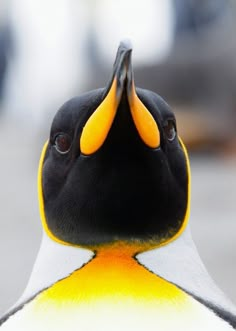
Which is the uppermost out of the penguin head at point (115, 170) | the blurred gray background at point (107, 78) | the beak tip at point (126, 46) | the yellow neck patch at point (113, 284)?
the beak tip at point (126, 46)

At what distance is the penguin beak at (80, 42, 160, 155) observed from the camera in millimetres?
2217

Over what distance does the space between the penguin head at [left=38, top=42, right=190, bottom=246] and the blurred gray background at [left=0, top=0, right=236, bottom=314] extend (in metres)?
2.57

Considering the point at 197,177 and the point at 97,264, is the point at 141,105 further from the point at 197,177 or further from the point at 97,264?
the point at 197,177

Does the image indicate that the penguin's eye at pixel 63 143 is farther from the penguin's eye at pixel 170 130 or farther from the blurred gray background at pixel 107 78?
the blurred gray background at pixel 107 78

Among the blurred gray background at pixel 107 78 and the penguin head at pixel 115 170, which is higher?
the penguin head at pixel 115 170

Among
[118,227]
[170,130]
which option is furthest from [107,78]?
[118,227]

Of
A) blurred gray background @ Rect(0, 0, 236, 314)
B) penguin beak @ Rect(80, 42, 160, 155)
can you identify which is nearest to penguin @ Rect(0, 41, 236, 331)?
penguin beak @ Rect(80, 42, 160, 155)

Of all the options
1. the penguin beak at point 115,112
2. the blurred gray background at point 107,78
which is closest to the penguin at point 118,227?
the penguin beak at point 115,112

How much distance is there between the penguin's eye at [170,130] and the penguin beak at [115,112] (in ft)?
0.39

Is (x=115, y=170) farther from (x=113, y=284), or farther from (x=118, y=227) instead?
(x=113, y=284)

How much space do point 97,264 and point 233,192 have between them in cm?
668

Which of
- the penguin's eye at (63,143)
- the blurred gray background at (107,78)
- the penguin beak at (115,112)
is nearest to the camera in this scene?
the penguin beak at (115,112)

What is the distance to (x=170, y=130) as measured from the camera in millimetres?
2453

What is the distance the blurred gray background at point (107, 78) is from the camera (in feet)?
24.1
